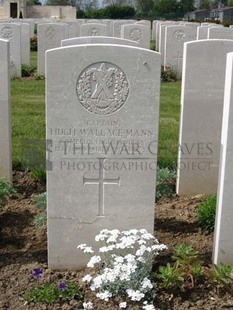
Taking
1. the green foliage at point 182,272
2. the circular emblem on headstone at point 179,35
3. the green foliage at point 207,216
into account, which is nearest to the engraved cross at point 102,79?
the green foliage at point 182,272

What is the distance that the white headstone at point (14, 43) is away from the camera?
12766mm

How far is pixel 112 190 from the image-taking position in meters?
3.85

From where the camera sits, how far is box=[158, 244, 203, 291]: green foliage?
3.51 meters

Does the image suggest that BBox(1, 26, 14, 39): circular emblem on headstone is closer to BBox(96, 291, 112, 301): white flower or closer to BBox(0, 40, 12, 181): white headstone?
BBox(0, 40, 12, 181): white headstone

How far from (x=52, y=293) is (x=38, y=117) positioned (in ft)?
17.4

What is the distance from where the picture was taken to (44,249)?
4242 mm

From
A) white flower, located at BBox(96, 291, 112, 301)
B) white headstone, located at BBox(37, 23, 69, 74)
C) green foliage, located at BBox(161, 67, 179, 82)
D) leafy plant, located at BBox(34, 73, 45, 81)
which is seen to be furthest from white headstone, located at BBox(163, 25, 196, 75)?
white flower, located at BBox(96, 291, 112, 301)

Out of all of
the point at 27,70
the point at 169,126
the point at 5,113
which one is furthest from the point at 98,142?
the point at 27,70

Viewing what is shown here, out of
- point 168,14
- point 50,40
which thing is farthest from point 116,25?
point 168,14

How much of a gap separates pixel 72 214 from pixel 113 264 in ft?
1.67

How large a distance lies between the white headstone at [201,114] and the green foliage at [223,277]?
1.99 meters

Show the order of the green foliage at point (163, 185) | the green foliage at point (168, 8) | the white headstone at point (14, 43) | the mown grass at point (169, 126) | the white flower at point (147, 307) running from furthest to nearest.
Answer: the green foliage at point (168, 8) → the white headstone at point (14, 43) → the mown grass at point (169, 126) → the green foliage at point (163, 185) → the white flower at point (147, 307)

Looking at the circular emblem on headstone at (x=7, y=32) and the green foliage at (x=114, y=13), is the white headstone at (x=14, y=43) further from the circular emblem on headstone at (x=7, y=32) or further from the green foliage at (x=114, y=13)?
the green foliage at (x=114, y=13)

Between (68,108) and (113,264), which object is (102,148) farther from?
(113,264)
